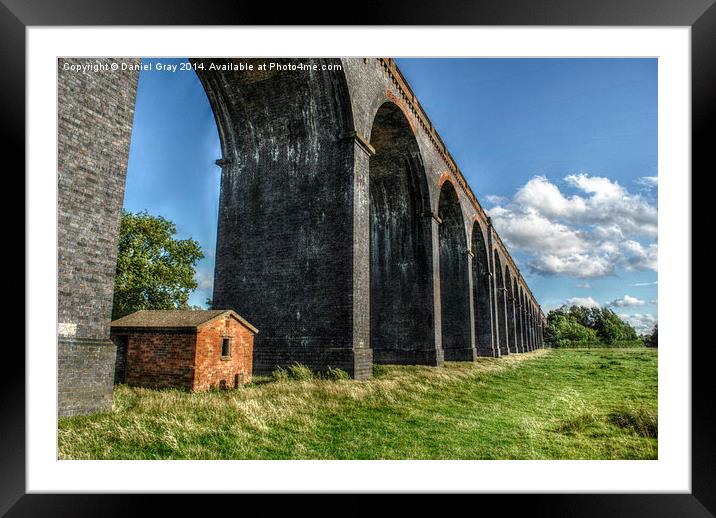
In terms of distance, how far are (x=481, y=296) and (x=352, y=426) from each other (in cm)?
2222

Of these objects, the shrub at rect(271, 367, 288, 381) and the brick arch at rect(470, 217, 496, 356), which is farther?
the brick arch at rect(470, 217, 496, 356)

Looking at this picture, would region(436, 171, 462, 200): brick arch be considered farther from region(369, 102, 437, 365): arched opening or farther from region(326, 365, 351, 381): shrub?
region(326, 365, 351, 381): shrub

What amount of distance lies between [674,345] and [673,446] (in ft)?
3.08

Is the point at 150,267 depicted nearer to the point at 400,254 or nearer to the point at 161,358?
the point at 400,254

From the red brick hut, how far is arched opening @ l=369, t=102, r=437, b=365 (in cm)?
902

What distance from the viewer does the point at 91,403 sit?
4.89 meters

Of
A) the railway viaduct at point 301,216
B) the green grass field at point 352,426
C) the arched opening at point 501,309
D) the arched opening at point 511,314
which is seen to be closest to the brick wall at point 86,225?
the railway viaduct at point 301,216

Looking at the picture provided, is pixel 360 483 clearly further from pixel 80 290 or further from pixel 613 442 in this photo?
pixel 80 290

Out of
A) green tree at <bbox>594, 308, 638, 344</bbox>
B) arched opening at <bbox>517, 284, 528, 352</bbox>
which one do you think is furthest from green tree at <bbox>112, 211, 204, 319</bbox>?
arched opening at <bbox>517, 284, 528, 352</bbox>

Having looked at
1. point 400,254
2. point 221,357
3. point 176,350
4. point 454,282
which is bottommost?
point 221,357

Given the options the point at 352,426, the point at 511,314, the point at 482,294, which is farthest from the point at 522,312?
the point at 352,426

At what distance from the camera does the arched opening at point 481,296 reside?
25.1 meters

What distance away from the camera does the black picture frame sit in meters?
3.87
